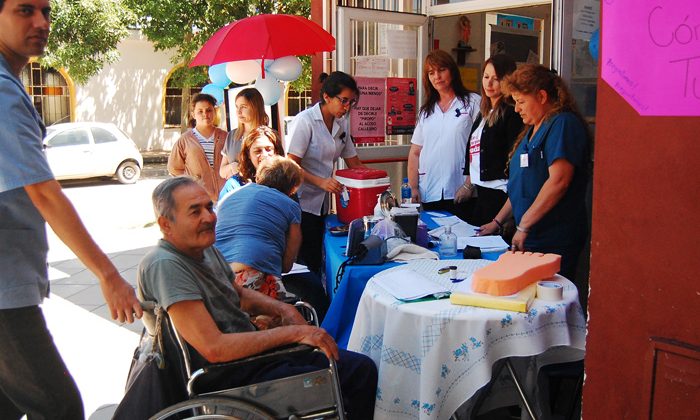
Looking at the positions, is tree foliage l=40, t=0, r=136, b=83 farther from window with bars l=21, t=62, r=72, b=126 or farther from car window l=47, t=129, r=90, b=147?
window with bars l=21, t=62, r=72, b=126

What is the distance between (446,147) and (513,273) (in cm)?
258

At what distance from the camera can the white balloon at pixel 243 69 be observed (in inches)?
241

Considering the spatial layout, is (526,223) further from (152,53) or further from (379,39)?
(152,53)

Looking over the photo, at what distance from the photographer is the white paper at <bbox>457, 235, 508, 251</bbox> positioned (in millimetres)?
3676

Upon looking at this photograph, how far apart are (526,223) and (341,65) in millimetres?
3035

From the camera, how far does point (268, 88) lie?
622 cm

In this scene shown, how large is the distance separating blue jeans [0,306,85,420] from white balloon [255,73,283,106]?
4.22m

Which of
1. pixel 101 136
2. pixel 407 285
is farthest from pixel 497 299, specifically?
pixel 101 136

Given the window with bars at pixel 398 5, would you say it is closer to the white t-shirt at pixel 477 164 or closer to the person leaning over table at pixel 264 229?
the white t-shirt at pixel 477 164

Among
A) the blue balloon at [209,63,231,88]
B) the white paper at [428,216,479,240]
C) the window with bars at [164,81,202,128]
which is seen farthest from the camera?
the window with bars at [164,81,202,128]

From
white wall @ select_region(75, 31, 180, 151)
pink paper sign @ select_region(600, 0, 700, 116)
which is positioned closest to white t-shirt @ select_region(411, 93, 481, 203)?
pink paper sign @ select_region(600, 0, 700, 116)

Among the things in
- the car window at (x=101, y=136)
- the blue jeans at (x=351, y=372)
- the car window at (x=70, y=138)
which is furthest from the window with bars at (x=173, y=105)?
the blue jeans at (x=351, y=372)

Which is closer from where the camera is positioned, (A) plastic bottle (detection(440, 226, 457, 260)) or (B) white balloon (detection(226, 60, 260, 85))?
(A) plastic bottle (detection(440, 226, 457, 260))

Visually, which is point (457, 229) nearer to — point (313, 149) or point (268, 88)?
point (313, 149)
